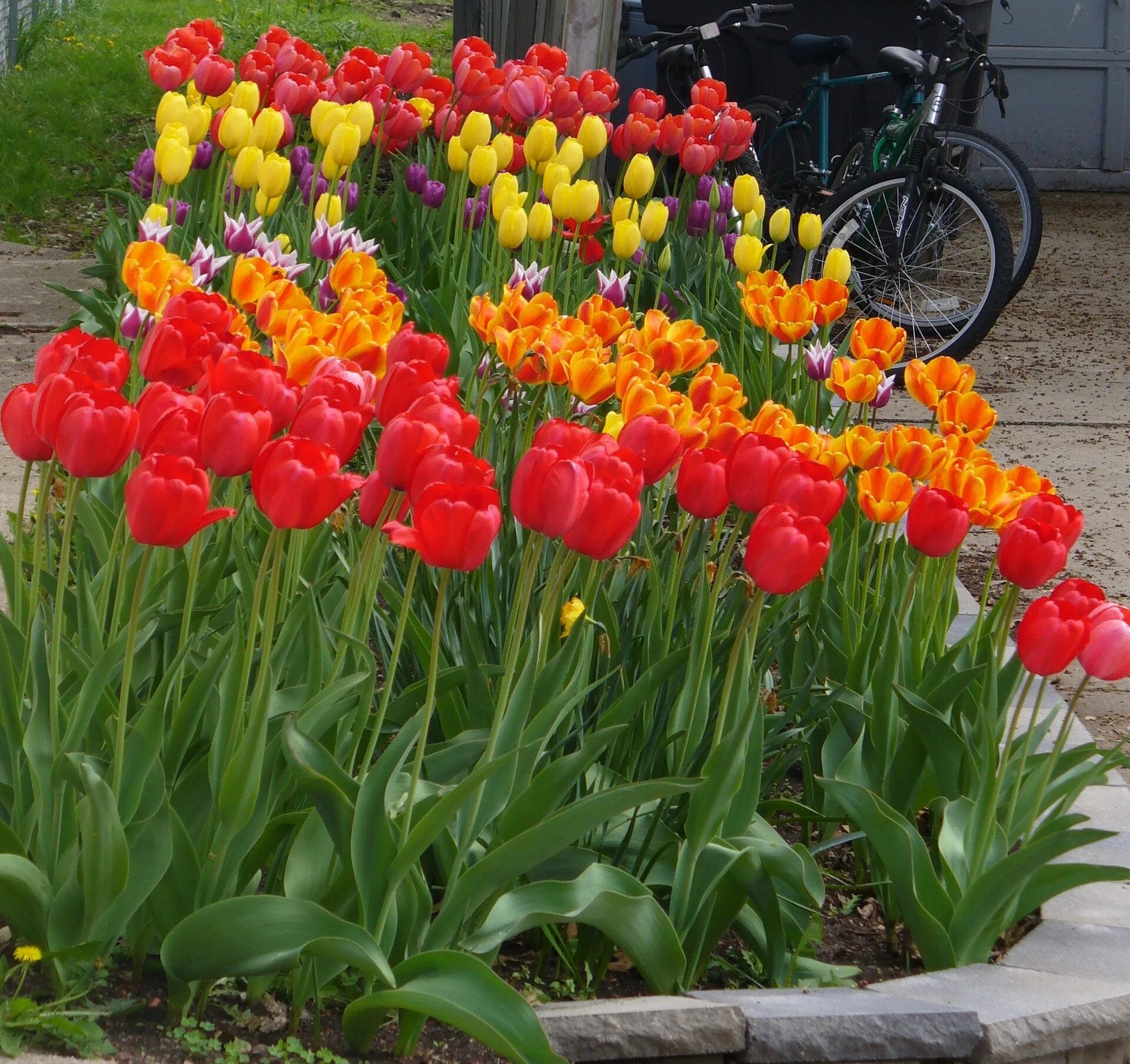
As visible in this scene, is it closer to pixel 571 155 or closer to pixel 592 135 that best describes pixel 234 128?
pixel 571 155

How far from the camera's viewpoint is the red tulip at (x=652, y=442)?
178 cm

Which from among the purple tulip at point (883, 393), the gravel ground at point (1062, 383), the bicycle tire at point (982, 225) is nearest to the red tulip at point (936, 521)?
the purple tulip at point (883, 393)

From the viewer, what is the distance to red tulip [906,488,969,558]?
1.83m

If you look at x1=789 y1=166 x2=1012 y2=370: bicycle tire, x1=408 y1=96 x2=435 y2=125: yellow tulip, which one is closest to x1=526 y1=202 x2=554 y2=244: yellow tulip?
x1=408 y1=96 x2=435 y2=125: yellow tulip

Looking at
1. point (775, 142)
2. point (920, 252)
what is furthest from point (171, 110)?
point (775, 142)

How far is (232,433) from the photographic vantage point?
142 cm

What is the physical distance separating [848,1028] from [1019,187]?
4.94 m

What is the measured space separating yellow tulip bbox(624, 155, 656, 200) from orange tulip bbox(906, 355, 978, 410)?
135cm

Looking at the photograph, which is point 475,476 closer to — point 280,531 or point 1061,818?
point 280,531

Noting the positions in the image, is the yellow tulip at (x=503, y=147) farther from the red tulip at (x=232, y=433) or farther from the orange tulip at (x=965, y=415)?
the red tulip at (x=232, y=433)

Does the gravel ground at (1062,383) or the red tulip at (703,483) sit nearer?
the red tulip at (703,483)

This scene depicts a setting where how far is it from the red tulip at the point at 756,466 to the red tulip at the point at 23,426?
756 millimetres

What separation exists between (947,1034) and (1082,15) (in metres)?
10.4

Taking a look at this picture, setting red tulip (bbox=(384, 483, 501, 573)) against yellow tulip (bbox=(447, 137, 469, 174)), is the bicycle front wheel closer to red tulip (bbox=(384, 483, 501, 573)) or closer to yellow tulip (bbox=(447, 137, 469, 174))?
yellow tulip (bbox=(447, 137, 469, 174))
